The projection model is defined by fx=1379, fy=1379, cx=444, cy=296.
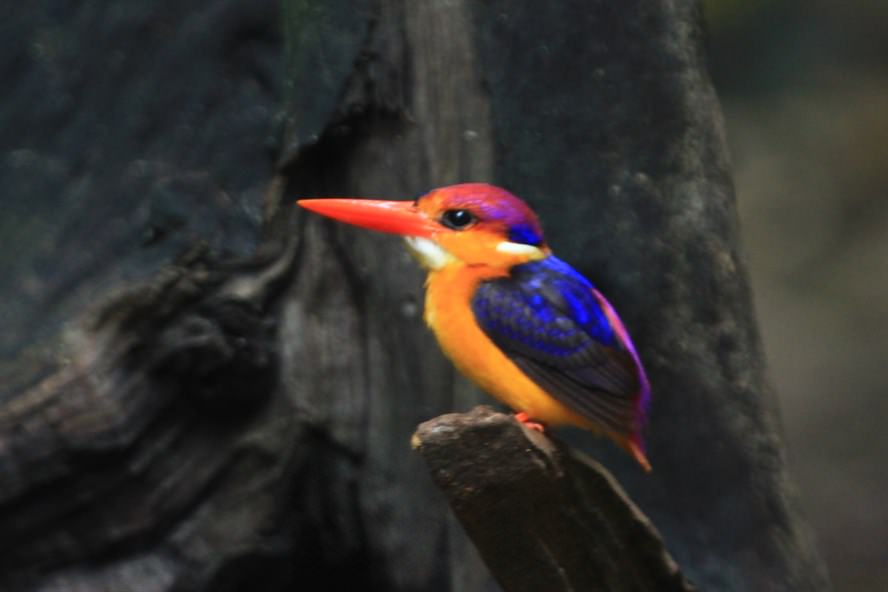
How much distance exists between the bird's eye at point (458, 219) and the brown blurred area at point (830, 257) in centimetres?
317

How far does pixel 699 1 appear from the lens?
269cm

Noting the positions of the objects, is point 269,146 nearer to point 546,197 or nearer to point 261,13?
point 261,13

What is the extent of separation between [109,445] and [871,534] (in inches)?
138

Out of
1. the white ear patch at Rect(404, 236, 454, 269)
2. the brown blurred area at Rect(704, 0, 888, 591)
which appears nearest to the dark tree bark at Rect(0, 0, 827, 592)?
the white ear patch at Rect(404, 236, 454, 269)

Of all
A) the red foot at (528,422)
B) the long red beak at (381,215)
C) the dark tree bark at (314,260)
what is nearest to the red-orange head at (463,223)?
the long red beak at (381,215)

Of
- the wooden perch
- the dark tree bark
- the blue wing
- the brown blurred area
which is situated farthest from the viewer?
the brown blurred area

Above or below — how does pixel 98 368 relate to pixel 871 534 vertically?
above

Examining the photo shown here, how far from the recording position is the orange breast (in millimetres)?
2025

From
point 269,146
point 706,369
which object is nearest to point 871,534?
point 706,369

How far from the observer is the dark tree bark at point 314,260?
246 cm

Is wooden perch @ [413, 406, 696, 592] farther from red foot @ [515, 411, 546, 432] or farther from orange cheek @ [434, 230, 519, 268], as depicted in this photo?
orange cheek @ [434, 230, 519, 268]

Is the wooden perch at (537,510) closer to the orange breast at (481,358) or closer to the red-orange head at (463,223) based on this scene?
the orange breast at (481,358)

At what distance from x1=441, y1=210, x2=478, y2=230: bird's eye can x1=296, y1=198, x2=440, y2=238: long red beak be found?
0.06 ft

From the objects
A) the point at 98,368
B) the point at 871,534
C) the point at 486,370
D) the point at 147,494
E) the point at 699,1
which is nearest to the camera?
the point at 486,370
